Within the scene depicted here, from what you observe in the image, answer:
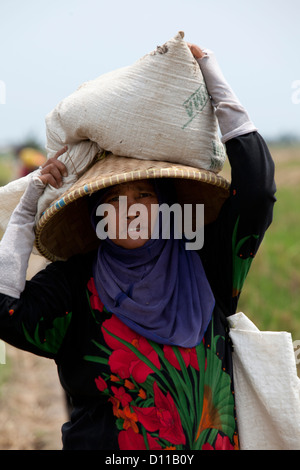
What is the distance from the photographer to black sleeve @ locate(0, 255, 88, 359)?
212 centimetres

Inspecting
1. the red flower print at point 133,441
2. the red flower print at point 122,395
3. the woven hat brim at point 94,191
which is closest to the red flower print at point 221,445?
the red flower print at point 133,441

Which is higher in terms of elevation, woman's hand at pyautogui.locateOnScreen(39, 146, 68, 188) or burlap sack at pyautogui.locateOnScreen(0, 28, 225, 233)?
burlap sack at pyautogui.locateOnScreen(0, 28, 225, 233)

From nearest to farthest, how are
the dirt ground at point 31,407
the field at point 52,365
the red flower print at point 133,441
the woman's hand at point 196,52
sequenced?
the red flower print at point 133,441 < the woman's hand at point 196,52 < the dirt ground at point 31,407 < the field at point 52,365

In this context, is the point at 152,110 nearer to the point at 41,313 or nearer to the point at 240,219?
the point at 240,219

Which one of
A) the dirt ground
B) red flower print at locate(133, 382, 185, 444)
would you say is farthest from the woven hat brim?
the dirt ground

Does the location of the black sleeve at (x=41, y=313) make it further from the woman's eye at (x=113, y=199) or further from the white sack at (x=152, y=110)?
the white sack at (x=152, y=110)

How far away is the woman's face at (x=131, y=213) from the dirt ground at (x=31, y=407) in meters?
1.99

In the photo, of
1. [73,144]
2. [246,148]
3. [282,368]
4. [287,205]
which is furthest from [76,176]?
[287,205]

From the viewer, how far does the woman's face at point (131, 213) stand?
2.18 metres

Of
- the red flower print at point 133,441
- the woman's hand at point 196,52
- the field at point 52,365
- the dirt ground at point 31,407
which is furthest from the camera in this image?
the field at point 52,365

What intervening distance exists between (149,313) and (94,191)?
16.6 inches

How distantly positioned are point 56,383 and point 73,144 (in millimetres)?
3080

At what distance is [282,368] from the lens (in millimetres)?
2184

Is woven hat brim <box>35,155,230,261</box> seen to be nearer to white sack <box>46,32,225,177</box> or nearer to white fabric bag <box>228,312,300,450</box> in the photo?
white sack <box>46,32,225,177</box>
